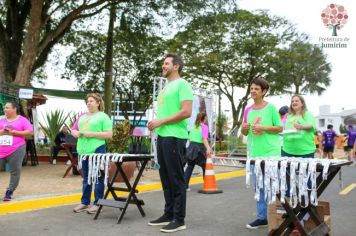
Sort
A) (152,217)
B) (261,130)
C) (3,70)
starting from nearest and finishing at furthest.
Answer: (261,130) < (152,217) < (3,70)

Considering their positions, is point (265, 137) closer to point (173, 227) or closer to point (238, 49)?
point (173, 227)

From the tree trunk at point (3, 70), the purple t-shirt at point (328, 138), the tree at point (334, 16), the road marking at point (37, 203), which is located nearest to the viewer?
the road marking at point (37, 203)

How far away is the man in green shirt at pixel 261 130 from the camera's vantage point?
18.4 ft

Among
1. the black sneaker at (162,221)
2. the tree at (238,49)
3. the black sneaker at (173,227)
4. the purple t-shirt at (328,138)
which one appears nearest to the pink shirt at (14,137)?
the black sneaker at (162,221)

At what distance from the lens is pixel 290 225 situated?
15.0 feet

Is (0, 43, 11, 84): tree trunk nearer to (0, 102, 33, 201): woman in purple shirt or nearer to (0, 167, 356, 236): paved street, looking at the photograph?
(0, 102, 33, 201): woman in purple shirt

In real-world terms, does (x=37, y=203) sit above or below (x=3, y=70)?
below

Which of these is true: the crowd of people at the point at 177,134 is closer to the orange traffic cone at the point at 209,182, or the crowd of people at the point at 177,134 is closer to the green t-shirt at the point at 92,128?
the green t-shirt at the point at 92,128

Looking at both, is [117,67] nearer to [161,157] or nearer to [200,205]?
[200,205]

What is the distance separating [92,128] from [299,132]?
9.39 ft

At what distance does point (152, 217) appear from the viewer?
6.48 m

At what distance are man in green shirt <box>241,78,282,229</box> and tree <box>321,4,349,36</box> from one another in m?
16.0

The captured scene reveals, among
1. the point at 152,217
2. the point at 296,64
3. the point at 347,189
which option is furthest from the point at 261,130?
the point at 296,64

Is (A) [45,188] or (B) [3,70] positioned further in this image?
(B) [3,70]
